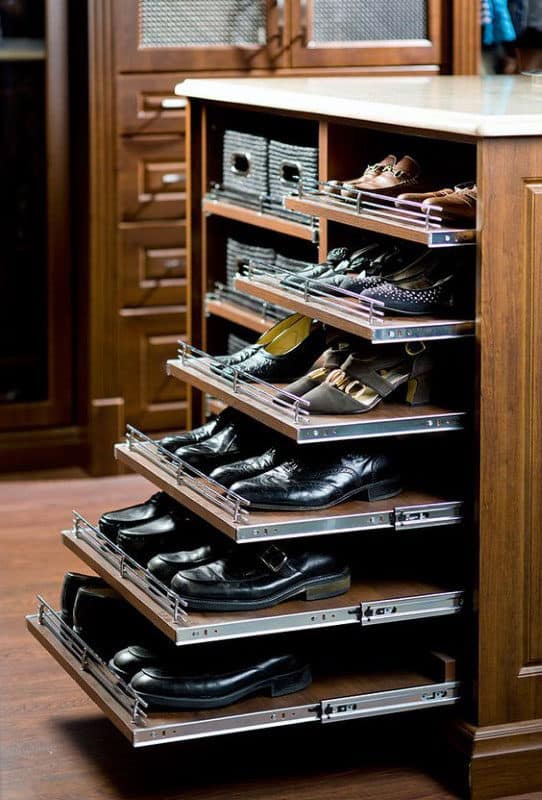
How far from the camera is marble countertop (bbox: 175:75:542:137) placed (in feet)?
6.56

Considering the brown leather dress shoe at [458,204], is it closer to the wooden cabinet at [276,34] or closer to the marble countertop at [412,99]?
the marble countertop at [412,99]

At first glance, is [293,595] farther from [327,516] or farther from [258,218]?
[258,218]

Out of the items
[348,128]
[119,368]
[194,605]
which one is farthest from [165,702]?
[119,368]

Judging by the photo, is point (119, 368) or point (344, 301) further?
point (119, 368)

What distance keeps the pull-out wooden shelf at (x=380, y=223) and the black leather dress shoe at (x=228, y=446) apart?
37 cm

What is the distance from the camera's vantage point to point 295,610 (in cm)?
210


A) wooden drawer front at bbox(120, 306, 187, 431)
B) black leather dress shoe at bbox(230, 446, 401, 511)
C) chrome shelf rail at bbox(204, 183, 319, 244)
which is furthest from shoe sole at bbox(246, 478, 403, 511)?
wooden drawer front at bbox(120, 306, 187, 431)

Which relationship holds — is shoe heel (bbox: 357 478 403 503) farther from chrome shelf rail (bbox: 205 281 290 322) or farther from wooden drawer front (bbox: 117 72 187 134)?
wooden drawer front (bbox: 117 72 187 134)

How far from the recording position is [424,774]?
226cm

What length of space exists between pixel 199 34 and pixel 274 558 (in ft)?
7.08

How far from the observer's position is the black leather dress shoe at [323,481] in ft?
6.88

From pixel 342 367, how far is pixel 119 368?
1.85m

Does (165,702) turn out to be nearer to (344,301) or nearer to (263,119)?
(344,301)

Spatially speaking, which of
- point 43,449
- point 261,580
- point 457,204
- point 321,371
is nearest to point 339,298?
point 321,371
